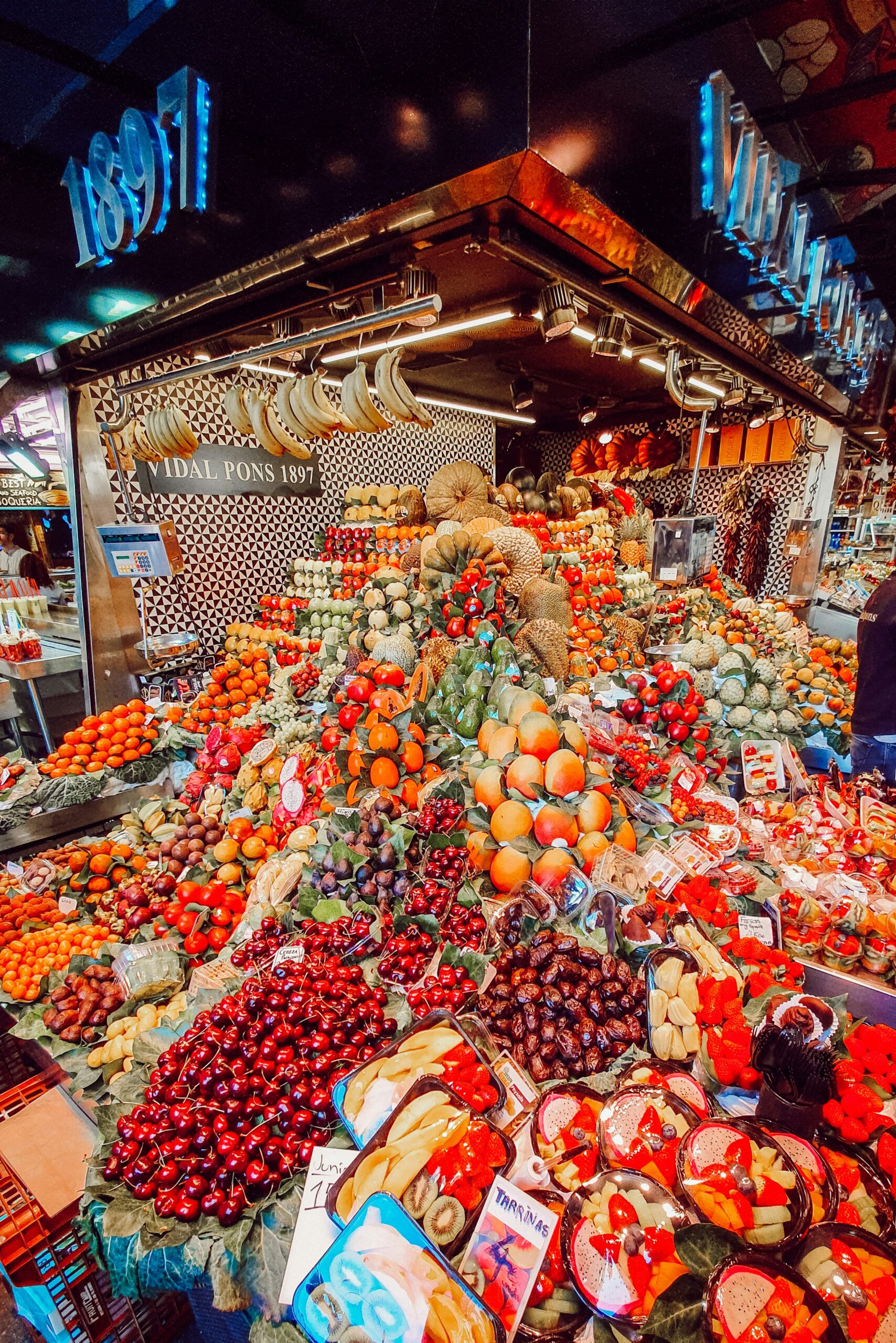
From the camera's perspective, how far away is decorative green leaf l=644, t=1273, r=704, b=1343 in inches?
31.7

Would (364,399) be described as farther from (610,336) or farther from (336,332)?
(610,336)

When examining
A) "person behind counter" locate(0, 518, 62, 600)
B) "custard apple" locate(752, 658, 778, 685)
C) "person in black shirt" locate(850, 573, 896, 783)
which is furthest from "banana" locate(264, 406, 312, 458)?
"person behind counter" locate(0, 518, 62, 600)

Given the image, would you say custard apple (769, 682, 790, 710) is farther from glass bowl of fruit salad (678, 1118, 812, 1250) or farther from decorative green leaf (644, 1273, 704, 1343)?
decorative green leaf (644, 1273, 704, 1343)

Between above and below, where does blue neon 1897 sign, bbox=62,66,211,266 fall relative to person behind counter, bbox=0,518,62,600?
above

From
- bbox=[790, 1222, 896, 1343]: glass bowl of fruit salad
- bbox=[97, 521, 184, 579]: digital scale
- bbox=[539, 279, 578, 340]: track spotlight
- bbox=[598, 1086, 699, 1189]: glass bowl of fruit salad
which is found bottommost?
bbox=[598, 1086, 699, 1189]: glass bowl of fruit salad

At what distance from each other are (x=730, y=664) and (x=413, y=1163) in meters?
3.43

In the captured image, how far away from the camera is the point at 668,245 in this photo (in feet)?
7.25

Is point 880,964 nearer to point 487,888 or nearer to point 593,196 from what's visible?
point 487,888

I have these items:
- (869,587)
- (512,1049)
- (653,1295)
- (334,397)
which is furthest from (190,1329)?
(869,587)

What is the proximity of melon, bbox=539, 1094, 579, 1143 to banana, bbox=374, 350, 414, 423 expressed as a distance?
3479mm

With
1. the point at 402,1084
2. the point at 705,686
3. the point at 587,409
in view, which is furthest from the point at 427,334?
the point at 587,409

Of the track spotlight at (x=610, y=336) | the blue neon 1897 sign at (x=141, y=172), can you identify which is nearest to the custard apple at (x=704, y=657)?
the track spotlight at (x=610, y=336)

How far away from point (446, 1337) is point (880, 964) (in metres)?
1.77

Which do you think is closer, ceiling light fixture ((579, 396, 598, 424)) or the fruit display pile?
the fruit display pile
